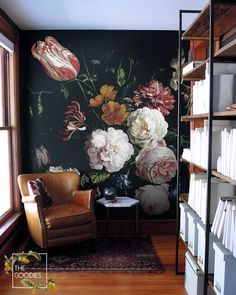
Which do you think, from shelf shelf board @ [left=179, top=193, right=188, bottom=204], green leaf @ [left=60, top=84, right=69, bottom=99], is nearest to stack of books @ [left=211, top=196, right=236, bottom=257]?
shelf shelf board @ [left=179, top=193, right=188, bottom=204]

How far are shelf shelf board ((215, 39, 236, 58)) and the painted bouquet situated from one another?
214cm

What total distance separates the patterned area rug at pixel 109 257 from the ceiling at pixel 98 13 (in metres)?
2.56

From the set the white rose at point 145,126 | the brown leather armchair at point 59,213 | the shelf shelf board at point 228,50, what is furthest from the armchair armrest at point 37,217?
the shelf shelf board at point 228,50

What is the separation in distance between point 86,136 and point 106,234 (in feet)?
4.14

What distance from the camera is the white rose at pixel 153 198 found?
14.9ft

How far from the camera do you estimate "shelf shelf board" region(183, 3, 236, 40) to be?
237 centimetres

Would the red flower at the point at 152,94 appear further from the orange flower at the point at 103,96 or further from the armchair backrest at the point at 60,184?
the armchair backrest at the point at 60,184

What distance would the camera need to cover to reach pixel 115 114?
4480 mm

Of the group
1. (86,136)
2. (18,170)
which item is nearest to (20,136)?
(18,170)

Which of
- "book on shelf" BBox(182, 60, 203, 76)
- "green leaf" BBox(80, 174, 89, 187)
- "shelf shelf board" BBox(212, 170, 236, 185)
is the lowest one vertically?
"green leaf" BBox(80, 174, 89, 187)

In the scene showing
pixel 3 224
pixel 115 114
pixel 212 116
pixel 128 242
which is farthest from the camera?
pixel 115 114

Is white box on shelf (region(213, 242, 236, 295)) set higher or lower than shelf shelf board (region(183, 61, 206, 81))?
lower

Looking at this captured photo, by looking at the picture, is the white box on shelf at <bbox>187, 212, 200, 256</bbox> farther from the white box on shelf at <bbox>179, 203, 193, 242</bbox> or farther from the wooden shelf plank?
the wooden shelf plank

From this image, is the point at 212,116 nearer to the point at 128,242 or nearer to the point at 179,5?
the point at 179,5
